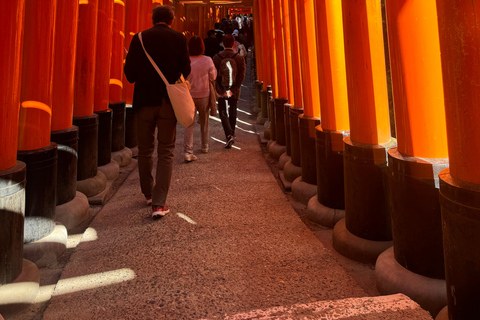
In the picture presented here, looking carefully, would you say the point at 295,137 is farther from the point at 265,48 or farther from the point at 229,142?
the point at 265,48

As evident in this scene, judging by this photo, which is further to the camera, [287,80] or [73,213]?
[287,80]

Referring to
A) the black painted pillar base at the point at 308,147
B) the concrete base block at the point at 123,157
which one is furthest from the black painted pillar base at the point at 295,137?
the concrete base block at the point at 123,157

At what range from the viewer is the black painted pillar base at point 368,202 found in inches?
129

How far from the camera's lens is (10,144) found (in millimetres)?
2801

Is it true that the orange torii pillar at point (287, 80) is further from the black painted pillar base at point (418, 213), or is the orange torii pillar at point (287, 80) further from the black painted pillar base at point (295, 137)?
the black painted pillar base at point (418, 213)

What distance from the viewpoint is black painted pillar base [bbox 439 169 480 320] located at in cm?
188

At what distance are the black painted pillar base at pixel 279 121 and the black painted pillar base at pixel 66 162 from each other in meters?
3.56

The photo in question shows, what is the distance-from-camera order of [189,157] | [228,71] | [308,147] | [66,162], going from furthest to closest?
[228,71], [189,157], [308,147], [66,162]

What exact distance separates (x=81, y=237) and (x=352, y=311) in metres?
2.76

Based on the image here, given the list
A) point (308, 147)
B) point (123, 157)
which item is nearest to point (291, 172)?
point (308, 147)

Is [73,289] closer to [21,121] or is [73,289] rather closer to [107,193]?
[21,121]

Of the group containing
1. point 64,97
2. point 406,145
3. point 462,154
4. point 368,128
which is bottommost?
point 462,154

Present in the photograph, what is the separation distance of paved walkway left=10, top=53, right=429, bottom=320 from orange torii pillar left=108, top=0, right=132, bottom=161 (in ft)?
5.24

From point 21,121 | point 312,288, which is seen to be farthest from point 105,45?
point 312,288
